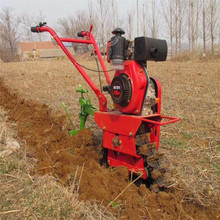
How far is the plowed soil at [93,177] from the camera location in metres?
2.36

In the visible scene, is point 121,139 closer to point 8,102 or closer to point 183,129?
point 183,129

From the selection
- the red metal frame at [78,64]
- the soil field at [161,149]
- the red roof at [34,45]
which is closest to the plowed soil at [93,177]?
the soil field at [161,149]

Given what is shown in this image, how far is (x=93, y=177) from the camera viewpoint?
2.68 meters

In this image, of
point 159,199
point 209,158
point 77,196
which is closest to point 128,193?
point 159,199

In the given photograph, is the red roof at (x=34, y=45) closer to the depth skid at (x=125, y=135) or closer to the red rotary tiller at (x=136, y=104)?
the depth skid at (x=125, y=135)

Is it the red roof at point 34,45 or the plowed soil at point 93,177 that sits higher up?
the red roof at point 34,45

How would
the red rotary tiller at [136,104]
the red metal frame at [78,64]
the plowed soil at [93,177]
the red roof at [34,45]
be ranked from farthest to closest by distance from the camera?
the red roof at [34,45] < the red metal frame at [78,64] < the red rotary tiller at [136,104] < the plowed soil at [93,177]

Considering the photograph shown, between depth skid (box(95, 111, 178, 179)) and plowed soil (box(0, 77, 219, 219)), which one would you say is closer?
plowed soil (box(0, 77, 219, 219))

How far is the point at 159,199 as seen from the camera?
246 cm

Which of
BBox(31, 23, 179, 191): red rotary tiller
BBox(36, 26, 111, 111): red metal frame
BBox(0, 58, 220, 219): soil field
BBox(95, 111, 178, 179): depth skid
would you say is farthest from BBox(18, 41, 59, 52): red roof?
BBox(31, 23, 179, 191): red rotary tiller

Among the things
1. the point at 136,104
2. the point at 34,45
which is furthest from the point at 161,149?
the point at 34,45

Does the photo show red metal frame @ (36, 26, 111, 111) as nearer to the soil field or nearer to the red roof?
the soil field

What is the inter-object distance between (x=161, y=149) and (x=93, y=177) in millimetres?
1238

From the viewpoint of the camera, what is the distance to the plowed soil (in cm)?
236
